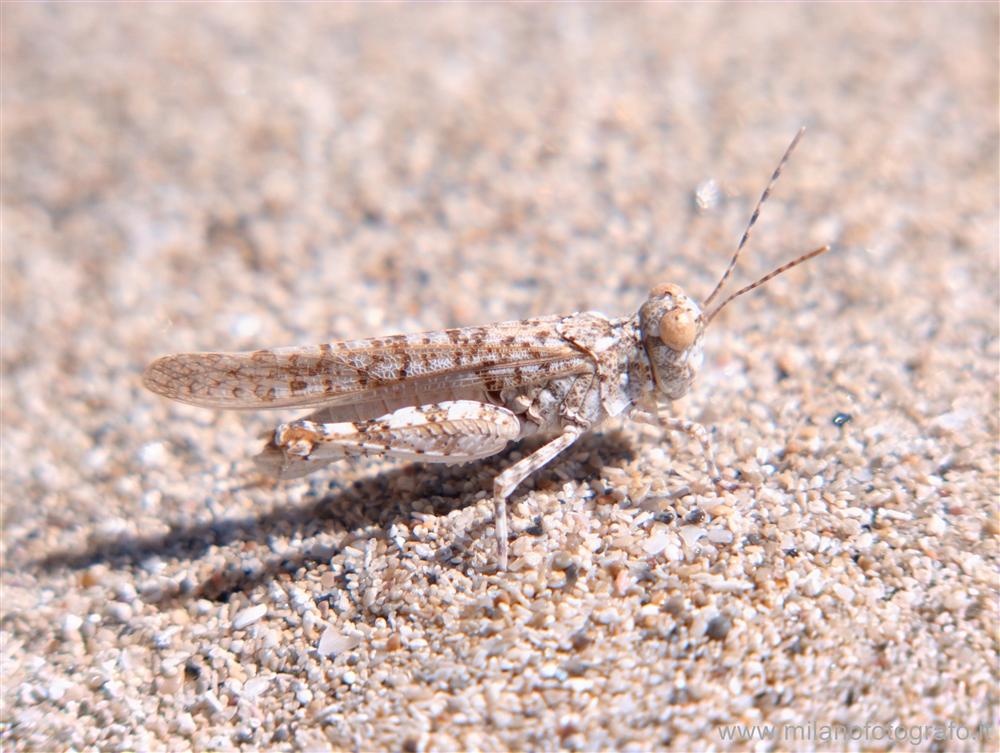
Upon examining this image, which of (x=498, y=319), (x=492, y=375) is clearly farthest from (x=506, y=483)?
(x=498, y=319)

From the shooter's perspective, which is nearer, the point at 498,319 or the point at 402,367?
the point at 402,367

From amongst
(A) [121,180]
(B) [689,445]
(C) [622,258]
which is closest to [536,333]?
(B) [689,445]

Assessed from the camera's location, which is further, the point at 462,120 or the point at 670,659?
the point at 462,120

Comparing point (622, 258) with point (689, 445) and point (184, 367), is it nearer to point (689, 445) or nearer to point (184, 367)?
point (689, 445)

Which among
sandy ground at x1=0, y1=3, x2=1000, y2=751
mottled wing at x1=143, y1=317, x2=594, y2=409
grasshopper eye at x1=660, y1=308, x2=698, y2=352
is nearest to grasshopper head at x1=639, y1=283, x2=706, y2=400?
grasshopper eye at x1=660, y1=308, x2=698, y2=352

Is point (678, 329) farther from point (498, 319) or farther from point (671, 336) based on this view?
point (498, 319)

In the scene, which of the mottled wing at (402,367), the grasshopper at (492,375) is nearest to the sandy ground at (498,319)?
the grasshopper at (492,375)

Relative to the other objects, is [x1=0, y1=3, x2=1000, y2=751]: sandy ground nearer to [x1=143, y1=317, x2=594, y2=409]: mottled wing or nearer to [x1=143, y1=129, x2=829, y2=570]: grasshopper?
[x1=143, y1=129, x2=829, y2=570]: grasshopper
